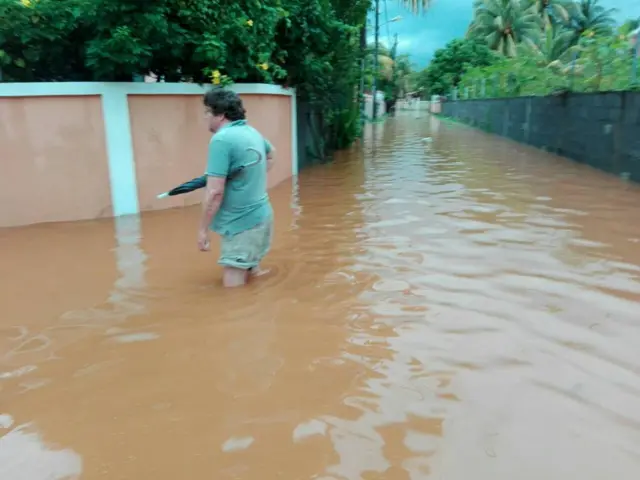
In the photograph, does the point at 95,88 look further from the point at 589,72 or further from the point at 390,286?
the point at 589,72

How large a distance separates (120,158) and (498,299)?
198 inches

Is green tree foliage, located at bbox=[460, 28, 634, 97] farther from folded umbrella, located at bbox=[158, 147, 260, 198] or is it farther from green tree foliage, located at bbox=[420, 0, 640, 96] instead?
folded umbrella, located at bbox=[158, 147, 260, 198]

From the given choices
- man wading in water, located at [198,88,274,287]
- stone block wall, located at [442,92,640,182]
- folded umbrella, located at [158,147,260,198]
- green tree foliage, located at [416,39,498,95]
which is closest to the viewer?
man wading in water, located at [198,88,274,287]

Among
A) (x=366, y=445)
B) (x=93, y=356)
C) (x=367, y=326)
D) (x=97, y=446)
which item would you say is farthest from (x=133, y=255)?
(x=366, y=445)

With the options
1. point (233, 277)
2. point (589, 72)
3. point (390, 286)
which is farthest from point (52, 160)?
point (589, 72)

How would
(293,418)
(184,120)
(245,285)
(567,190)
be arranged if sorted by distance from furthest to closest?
(567,190), (184,120), (245,285), (293,418)

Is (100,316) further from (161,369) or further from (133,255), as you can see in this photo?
(133,255)

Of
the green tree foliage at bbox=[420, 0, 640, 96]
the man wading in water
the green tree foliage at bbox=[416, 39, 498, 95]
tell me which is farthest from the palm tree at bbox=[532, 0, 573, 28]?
the man wading in water

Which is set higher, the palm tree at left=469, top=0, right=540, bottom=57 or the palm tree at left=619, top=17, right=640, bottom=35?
the palm tree at left=469, top=0, right=540, bottom=57

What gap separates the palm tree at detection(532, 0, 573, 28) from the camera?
46.4 metres

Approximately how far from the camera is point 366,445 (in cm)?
258

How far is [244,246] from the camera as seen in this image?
14.5 ft

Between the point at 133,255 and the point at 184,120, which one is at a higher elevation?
the point at 184,120

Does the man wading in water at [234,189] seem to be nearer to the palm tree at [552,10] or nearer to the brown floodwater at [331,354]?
the brown floodwater at [331,354]
